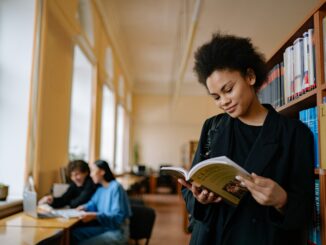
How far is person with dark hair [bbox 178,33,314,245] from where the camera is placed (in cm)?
118

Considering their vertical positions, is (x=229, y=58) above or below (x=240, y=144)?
above

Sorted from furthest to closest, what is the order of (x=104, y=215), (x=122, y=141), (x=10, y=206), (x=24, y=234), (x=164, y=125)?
(x=164, y=125) → (x=122, y=141) → (x=104, y=215) → (x=10, y=206) → (x=24, y=234)

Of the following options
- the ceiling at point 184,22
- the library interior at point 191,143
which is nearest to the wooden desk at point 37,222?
the library interior at point 191,143

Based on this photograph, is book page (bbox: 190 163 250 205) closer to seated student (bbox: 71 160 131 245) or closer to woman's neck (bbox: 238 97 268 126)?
woman's neck (bbox: 238 97 268 126)

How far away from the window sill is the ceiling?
302cm

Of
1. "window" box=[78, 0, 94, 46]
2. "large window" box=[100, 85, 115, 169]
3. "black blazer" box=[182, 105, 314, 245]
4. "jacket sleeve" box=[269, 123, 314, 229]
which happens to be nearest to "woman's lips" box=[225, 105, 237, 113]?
"black blazer" box=[182, 105, 314, 245]

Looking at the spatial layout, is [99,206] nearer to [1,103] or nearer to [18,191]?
[18,191]

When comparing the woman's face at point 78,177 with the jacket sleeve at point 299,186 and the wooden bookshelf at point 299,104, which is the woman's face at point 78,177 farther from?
the jacket sleeve at point 299,186

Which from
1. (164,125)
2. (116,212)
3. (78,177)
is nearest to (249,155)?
(116,212)

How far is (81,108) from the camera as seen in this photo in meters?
6.39

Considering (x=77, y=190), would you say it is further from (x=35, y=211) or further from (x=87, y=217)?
(x=35, y=211)

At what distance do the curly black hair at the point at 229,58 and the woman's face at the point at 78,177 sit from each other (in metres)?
2.58

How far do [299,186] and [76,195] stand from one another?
2913 millimetres

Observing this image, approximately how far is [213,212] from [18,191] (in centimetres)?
247
